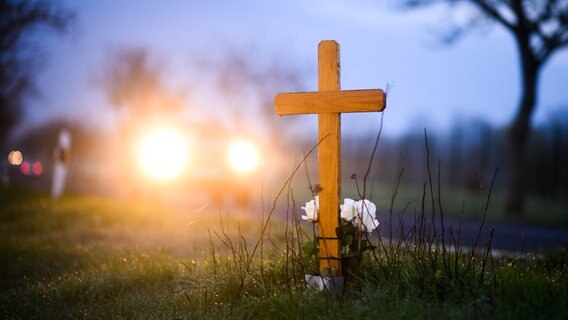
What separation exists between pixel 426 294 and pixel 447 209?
13.9 meters

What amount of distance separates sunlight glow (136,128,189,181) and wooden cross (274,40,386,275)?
14.0m

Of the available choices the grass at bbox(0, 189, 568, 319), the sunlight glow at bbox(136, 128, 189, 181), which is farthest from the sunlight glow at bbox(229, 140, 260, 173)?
the grass at bbox(0, 189, 568, 319)

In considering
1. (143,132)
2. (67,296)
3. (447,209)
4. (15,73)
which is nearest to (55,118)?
(143,132)

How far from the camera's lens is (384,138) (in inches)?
1474

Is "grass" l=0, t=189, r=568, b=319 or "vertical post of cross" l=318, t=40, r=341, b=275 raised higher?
"vertical post of cross" l=318, t=40, r=341, b=275

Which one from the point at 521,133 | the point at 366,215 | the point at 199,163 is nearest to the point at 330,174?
the point at 366,215

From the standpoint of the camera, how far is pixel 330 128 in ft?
16.7

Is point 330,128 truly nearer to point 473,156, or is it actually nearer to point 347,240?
point 347,240

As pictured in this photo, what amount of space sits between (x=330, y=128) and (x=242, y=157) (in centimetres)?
1400

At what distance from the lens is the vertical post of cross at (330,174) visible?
5.02m

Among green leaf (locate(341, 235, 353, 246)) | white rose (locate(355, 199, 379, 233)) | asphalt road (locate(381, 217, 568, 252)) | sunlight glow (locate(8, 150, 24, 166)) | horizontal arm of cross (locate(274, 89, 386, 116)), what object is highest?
sunlight glow (locate(8, 150, 24, 166))

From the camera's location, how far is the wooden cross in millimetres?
4988

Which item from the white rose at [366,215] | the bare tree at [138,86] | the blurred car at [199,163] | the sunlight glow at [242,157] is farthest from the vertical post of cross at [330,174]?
the bare tree at [138,86]

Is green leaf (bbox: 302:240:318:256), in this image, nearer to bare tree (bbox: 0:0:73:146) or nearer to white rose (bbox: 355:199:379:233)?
white rose (bbox: 355:199:379:233)
